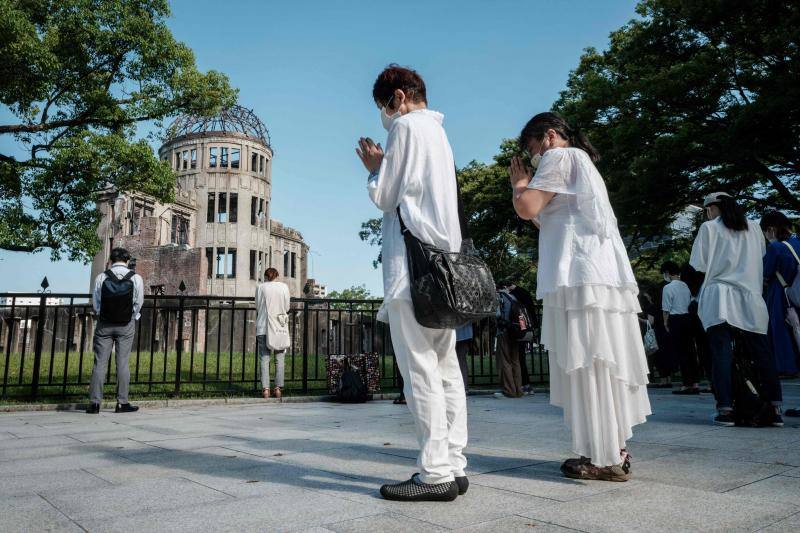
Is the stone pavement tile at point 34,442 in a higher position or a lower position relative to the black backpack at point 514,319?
lower

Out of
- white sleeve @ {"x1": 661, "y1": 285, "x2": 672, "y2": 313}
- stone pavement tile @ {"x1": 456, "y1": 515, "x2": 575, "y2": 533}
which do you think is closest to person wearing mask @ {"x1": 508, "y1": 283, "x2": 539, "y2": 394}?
white sleeve @ {"x1": 661, "y1": 285, "x2": 672, "y2": 313}

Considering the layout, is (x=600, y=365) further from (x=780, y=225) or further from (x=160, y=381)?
(x=160, y=381)

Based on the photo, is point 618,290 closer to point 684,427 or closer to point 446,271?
point 446,271

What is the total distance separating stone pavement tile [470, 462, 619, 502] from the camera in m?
2.67

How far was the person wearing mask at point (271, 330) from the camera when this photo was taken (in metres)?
9.05

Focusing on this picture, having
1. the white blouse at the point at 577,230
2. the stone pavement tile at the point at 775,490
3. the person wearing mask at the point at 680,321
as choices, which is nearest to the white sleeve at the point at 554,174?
the white blouse at the point at 577,230

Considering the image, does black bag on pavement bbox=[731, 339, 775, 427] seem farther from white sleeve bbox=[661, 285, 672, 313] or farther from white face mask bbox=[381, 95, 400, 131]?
white face mask bbox=[381, 95, 400, 131]

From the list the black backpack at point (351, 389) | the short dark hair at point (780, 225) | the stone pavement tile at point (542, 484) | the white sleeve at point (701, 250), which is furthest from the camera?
the black backpack at point (351, 389)

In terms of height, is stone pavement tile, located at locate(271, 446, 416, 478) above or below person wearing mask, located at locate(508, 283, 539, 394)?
below

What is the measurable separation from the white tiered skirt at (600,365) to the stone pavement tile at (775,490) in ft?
1.80

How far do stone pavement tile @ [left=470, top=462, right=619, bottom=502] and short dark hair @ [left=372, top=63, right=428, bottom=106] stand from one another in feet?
6.75

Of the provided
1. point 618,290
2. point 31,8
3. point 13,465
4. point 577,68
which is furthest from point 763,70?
point 31,8

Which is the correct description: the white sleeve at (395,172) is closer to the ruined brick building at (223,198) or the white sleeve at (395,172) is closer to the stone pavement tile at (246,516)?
the stone pavement tile at (246,516)

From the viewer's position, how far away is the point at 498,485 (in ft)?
9.35
